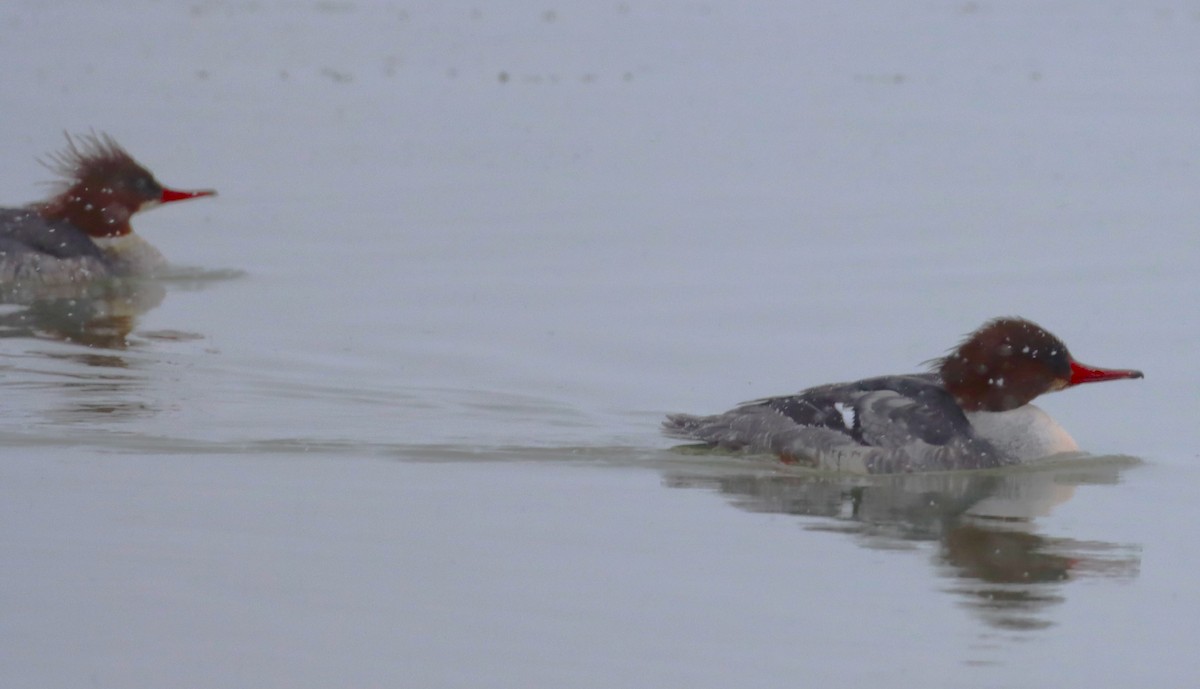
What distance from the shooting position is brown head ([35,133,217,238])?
1435cm

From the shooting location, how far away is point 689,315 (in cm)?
1172

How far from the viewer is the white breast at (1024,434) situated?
29.0 ft

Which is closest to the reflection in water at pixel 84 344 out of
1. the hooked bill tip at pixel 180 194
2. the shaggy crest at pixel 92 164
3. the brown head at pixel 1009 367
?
the hooked bill tip at pixel 180 194

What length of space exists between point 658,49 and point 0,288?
12.9 meters

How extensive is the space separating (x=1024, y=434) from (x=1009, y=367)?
1.01 ft

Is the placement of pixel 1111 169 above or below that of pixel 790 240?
above

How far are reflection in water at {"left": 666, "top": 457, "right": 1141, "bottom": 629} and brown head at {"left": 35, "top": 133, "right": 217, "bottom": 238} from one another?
6.85 metres

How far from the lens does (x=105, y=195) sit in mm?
14477

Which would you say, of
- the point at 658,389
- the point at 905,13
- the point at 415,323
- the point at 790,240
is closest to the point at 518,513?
the point at 658,389

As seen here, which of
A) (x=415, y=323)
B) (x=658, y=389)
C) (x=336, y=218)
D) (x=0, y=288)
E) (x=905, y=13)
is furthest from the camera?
(x=905, y=13)

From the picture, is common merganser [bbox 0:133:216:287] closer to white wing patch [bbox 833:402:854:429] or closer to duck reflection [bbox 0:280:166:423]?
duck reflection [bbox 0:280:166:423]

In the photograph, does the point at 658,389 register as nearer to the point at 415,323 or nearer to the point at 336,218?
the point at 415,323

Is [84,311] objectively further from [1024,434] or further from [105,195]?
[1024,434]

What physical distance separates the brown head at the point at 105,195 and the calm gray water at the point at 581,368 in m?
0.45
